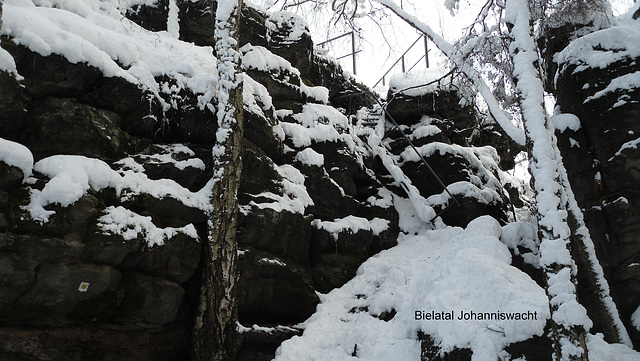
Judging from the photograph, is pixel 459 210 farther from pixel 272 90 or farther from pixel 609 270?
pixel 272 90

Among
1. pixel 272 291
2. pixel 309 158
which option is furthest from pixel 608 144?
pixel 272 291

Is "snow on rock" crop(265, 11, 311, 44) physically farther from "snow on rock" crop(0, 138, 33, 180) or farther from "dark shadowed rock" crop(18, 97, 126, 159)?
"snow on rock" crop(0, 138, 33, 180)

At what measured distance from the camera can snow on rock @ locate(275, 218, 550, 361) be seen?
5684 mm

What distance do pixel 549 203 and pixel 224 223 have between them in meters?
4.91

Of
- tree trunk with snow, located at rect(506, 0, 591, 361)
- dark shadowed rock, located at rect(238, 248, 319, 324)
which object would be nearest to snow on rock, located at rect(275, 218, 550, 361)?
dark shadowed rock, located at rect(238, 248, 319, 324)

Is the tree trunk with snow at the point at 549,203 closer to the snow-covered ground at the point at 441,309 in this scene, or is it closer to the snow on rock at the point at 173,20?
the snow-covered ground at the point at 441,309

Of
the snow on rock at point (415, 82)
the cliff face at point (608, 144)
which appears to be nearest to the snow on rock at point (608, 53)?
the cliff face at point (608, 144)

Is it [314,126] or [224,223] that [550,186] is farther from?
[314,126]

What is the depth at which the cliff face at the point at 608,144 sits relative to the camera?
7.74m

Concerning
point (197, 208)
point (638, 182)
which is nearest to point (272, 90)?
point (197, 208)

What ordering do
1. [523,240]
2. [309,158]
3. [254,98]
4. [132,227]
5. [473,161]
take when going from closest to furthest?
[132,227] → [523,240] → [254,98] → [309,158] → [473,161]

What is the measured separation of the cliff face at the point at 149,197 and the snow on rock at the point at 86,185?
23 millimetres

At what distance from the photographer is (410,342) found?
6.59 m

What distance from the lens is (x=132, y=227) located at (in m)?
5.85
